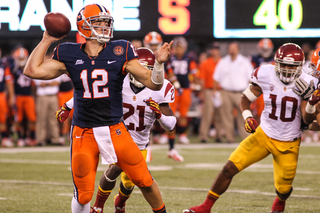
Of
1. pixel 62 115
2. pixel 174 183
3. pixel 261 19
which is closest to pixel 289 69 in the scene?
pixel 62 115

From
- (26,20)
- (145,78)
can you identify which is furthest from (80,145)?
(26,20)

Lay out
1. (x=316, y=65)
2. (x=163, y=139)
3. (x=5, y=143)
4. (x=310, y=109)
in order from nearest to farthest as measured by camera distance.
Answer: (x=310, y=109) → (x=316, y=65) → (x=5, y=143) → (x=163, y=139)

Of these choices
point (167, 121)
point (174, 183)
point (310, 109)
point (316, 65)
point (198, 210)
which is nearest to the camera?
point (167, 121)

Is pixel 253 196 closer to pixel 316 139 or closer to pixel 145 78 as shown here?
pixel 145 78

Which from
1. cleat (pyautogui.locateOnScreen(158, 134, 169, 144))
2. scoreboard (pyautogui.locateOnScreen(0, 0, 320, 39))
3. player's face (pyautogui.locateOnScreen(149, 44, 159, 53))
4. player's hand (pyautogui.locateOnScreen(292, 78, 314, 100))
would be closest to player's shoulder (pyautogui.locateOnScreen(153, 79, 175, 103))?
player's hand (pyautogui.locateOnScreen(292, 78, 314, 100))

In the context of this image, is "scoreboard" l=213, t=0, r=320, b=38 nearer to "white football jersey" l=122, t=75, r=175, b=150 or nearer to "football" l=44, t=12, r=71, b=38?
"white football jersey" l=122, t=75, r=175, b=150

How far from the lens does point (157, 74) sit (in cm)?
321

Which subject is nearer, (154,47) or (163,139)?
(154,47)

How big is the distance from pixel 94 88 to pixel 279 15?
12.7 ft

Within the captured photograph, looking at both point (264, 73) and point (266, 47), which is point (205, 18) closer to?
point (264, 73)

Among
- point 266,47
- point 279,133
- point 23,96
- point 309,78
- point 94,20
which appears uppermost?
point 94,20

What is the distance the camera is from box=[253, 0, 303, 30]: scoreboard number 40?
6.40 meters

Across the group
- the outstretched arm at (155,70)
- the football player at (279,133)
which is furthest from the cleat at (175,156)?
the outstretched arm at (155,70)

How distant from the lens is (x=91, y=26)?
334 cm
